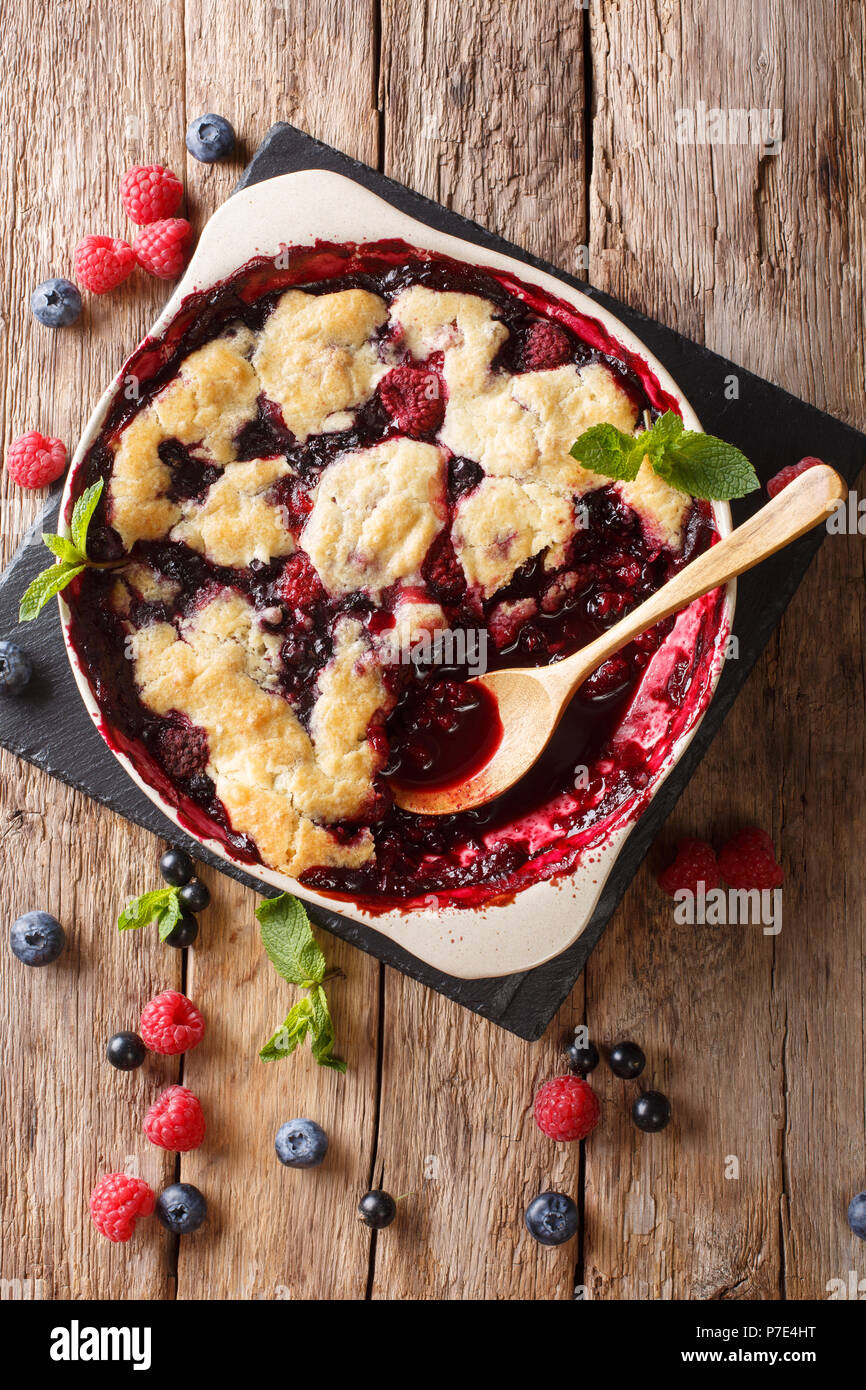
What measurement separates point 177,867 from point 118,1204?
0.83m

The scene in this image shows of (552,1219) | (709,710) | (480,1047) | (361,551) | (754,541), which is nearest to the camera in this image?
(754,541)

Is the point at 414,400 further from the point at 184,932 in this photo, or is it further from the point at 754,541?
the point at 184,932

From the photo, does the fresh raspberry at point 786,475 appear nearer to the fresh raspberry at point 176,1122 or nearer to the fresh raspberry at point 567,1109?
the fresh raspberry at point 567,1109

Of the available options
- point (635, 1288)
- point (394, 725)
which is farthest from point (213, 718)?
point (635, 1288)

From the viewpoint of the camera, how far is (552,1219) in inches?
103

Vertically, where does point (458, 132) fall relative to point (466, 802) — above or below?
above

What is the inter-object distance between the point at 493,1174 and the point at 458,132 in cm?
261

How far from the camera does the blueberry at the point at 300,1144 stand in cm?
264

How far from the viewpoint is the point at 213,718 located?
235cm

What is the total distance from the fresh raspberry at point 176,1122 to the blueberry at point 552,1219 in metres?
0.84

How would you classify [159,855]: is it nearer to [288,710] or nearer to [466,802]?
[288,710]

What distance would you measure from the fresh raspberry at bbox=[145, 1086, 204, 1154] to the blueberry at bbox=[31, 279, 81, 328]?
1.93 metres

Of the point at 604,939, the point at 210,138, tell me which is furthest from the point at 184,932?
the point at 210,138

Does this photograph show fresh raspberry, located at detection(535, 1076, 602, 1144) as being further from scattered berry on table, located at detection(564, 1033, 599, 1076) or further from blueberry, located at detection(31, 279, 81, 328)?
blueberry, located at detection(31, 279, 81, 328)
